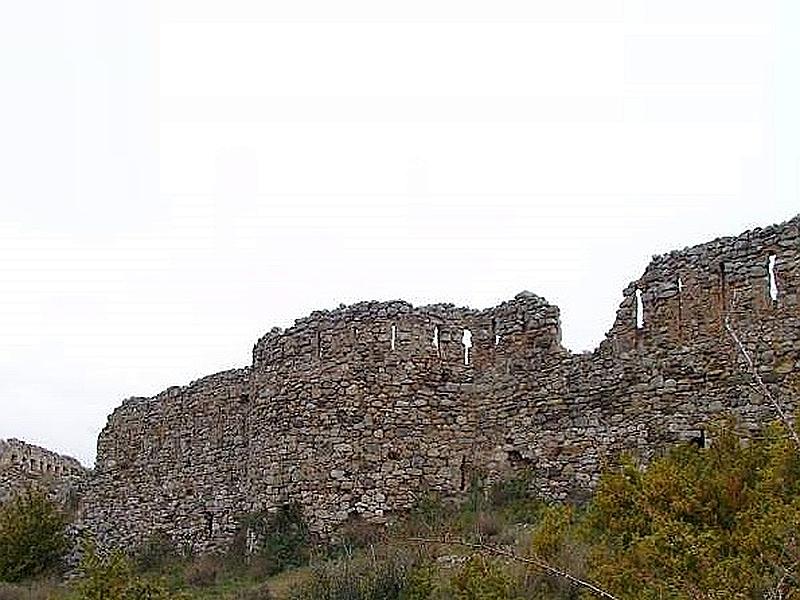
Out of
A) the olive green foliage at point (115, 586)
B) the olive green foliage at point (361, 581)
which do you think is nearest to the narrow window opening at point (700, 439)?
the olive green foliage at point (361, 581)

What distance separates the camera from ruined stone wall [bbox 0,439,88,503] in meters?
21.2

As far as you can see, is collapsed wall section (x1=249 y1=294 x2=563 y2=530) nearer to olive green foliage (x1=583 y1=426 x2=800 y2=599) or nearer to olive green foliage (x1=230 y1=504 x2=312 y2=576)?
olive green foliage (x1=230 y1=504 x2=312 y2=576)

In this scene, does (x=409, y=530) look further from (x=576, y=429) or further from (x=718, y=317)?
(x=718, y=317)

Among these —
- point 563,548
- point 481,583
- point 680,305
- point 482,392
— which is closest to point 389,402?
point 482,392

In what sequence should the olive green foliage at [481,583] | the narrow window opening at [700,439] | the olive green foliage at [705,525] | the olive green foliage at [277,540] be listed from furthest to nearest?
the olive green foliage at [277,540], the narrow window opening at [700,439], the olive green foliage at [481,583], the olive green foliage at [705,525]

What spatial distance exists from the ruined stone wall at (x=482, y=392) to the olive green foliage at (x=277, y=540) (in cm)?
18

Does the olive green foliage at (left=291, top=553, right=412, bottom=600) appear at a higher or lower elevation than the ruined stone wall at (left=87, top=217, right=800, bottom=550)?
lower

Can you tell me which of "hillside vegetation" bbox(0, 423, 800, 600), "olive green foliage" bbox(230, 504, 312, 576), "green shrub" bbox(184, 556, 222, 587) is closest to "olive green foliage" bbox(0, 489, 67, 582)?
"hillside vegetation" bbox(0, 423, 800, 600)

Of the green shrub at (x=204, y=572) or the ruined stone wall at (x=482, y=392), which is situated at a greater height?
the ruined stone wall at (x=482, y=392)

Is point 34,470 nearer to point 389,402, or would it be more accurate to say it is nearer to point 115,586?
point 389,402

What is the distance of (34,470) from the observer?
24.0m

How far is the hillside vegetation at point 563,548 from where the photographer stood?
7.05m

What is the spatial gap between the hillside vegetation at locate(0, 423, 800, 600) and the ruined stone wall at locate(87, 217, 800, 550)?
457mm

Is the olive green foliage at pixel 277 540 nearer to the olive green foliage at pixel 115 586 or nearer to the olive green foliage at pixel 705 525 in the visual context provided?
the olive green foliage at pixel 115 586
